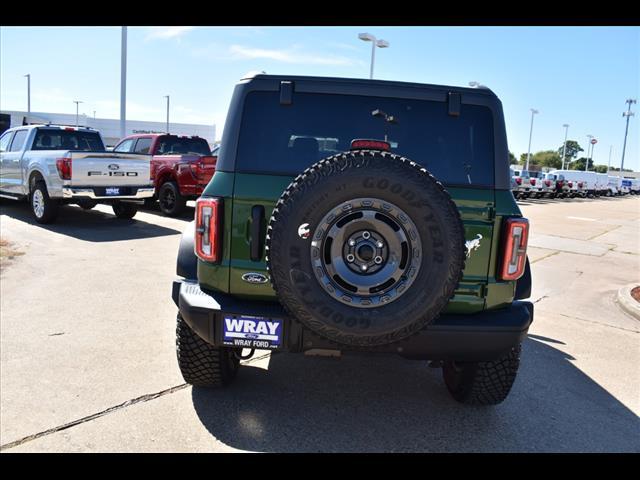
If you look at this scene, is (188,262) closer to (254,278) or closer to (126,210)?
(254,278)

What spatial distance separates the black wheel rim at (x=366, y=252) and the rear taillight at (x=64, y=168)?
326 inches

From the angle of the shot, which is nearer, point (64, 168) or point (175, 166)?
point (64, 168)

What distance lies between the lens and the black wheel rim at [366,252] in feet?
8.30

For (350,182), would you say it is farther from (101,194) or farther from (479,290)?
(101,194)

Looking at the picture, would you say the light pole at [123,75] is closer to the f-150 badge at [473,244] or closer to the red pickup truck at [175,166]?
the red pickup truck at [175,166]

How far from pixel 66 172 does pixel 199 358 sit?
24.6 ft

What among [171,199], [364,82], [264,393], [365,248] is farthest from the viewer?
[171,199]

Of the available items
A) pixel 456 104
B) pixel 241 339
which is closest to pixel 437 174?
pixel 456 104

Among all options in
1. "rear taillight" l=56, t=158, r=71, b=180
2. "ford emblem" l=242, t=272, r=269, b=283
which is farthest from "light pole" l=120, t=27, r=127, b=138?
"ford emblem" l=242, t=272, r=269, b=283

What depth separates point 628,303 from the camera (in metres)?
6.48

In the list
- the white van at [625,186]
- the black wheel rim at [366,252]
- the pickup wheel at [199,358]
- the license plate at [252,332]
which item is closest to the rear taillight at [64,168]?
the pickup wheel at [199,358]

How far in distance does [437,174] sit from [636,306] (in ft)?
15.4

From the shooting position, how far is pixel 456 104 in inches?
121

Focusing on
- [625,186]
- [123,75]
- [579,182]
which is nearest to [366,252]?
[123,75]
